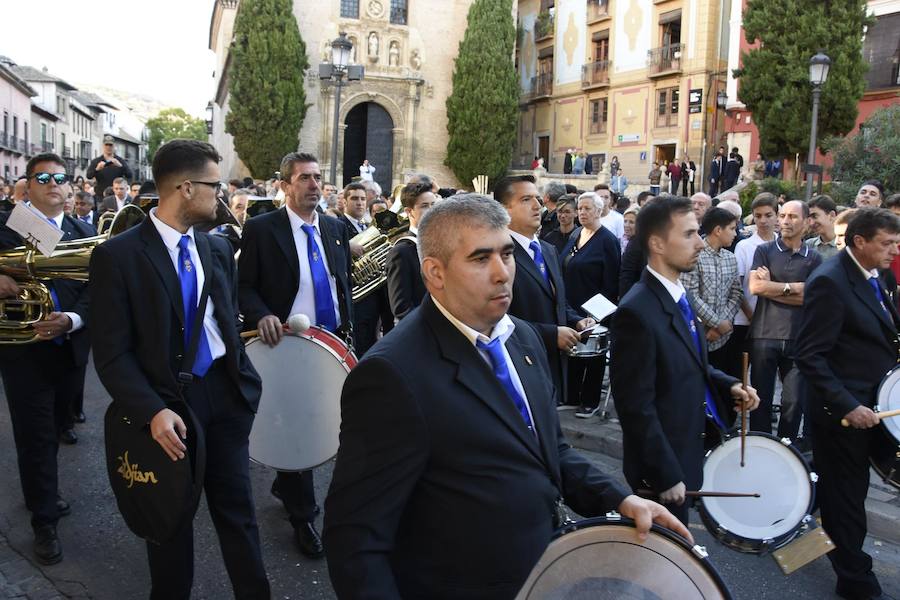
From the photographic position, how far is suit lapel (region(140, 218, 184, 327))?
135 inches

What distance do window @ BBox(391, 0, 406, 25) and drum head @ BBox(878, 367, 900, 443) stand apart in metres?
35.7

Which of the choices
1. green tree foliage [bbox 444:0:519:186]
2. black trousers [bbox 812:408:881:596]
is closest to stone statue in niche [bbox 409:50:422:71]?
green tree foliage [bbox 444:0:519:186]

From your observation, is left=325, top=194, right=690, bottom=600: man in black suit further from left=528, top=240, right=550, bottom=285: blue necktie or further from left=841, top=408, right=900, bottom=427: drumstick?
left=528, top=240, right=550, bottom=285: blue necktie

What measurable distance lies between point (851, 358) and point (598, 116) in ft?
116

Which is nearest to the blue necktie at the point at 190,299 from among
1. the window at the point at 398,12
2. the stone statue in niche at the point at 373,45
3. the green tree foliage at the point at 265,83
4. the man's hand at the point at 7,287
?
the man's hand at the point at 7,287

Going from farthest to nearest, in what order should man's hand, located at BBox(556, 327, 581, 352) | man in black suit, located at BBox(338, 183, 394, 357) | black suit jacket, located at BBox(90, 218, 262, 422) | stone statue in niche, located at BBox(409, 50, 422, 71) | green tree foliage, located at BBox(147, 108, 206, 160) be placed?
green tree foliage, located at BBox(147, 108, 206, 160), stone statue in niche, located at BBox(409, 50, 422, 71), man in black suit, located at BBox(338, 183, 394, 357), man's hand, located at BBox(556, 327, 581, 352), black suit jacket, located at BBox(90, 218, 262, 422)

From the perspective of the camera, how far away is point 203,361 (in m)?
3.56

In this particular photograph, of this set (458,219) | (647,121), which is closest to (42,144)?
(647,121)

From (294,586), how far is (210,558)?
2.09ft

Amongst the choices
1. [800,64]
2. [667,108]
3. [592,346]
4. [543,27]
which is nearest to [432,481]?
[592,346]

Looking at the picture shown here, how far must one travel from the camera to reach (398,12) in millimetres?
37250

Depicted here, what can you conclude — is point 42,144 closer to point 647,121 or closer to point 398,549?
point 647,121

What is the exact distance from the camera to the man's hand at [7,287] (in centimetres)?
471

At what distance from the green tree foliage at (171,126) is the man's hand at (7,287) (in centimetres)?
13245
